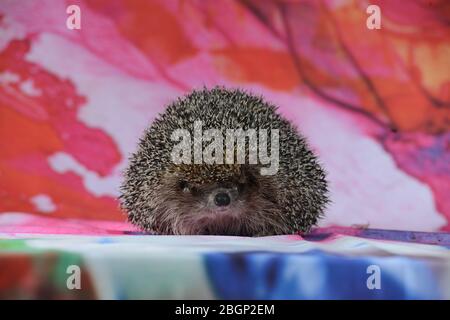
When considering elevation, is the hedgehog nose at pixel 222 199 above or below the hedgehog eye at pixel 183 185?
below

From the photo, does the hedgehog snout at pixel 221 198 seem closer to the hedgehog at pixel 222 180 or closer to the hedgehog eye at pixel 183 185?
the hedgehog at pixel 222 180

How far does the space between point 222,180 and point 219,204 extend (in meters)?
0.11

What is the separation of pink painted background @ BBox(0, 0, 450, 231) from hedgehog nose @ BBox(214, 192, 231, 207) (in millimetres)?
1039

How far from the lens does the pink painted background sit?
4082 mm

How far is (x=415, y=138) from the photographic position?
13.5ft

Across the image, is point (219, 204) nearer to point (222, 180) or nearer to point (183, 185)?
point (222, 180)

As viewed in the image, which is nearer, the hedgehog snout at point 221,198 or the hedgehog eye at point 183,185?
the hedgehog snout at point 221,198

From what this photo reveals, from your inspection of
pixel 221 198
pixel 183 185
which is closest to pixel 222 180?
pixel 221 198

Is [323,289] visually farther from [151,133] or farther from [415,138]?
[415,138]

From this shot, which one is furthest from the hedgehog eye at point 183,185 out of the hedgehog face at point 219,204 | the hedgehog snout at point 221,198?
the hedgehog snout at point 221,198

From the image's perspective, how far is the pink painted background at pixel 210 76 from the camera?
4.08 metres

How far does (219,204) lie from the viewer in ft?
10.5

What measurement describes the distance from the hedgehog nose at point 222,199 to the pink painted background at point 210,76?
104 cm
